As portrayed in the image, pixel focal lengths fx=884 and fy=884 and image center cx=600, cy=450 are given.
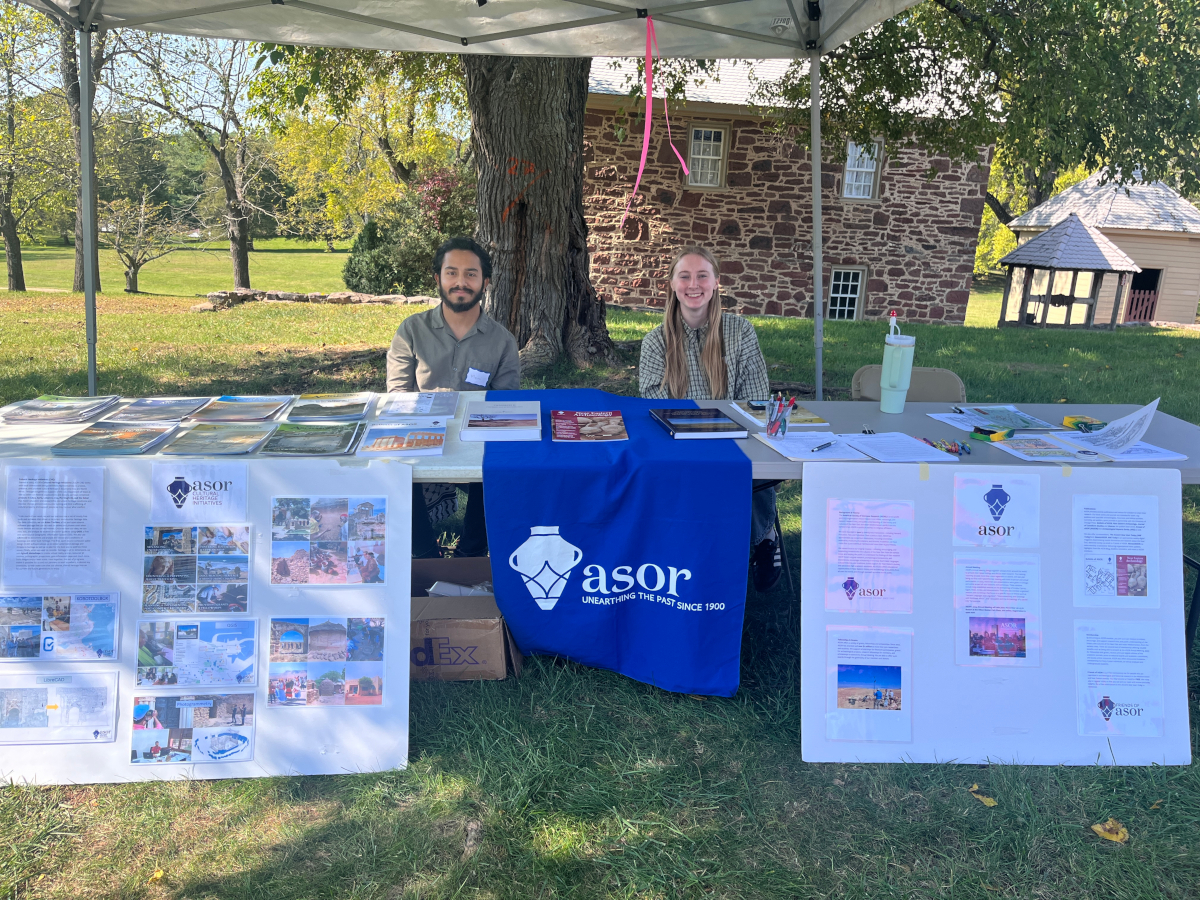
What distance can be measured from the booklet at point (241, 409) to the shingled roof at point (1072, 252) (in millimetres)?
17369

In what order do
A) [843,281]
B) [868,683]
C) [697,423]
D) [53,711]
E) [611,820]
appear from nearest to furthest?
[611,820] < [53,711] < [868,683] < [697,423] < [843,281]

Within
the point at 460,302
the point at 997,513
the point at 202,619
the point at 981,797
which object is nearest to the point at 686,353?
the point at 460,302

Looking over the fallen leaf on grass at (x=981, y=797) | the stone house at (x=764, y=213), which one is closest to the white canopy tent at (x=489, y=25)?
the fallen leaf on grass at (x=981, y=797)

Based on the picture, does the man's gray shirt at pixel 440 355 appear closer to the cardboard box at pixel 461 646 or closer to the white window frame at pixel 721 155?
the cardboard box at pixel 461 646

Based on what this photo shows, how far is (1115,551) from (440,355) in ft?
9.22

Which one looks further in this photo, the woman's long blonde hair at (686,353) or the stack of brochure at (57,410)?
the woman's long blonde hair at (686,353)

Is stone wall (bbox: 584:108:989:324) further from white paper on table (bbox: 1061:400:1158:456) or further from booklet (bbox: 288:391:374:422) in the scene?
white paper on table (bbox: 1061:400:1158:456)

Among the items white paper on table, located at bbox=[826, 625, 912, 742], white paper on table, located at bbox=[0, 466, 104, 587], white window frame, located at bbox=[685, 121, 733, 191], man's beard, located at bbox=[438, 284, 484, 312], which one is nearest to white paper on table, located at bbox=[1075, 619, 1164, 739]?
white paper on table, located at bbox=[826, 625, 912, 742]

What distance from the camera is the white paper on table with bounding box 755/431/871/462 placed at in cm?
270

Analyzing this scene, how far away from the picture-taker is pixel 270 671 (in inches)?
99.4

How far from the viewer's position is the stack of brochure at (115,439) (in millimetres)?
2559

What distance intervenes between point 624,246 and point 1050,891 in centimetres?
1373

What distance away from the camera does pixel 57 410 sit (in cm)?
309

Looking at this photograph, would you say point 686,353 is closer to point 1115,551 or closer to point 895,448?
point 895,448
